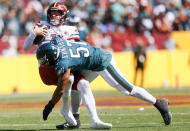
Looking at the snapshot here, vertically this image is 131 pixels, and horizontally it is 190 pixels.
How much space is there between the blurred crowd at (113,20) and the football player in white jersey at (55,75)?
9840mm

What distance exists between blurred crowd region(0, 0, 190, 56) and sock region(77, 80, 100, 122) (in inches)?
402

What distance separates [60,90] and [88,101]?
370 mm

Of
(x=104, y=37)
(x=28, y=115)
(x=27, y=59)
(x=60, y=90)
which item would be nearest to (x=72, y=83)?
(x=60, y=90)

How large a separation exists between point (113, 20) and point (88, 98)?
42.7ft

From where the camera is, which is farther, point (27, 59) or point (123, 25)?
point (123, 25)

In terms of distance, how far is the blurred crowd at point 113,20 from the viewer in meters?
17.1

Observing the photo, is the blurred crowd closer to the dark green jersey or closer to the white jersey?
the white jersey

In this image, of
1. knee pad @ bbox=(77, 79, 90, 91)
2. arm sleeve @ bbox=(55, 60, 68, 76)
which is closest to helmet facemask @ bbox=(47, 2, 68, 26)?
arm sleeve @ bbox=(55, 60, 68, 76)

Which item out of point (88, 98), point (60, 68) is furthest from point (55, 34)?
point (88, 98)

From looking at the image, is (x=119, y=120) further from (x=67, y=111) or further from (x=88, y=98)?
(x=88, y=98)

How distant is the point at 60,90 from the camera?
6488mm

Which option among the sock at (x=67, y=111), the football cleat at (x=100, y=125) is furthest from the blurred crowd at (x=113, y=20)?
the football cleat at (x=100, y=125)

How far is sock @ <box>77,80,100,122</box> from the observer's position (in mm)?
6578

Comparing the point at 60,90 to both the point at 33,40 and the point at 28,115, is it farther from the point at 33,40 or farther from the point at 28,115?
the point at 28,115
